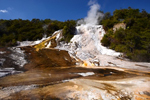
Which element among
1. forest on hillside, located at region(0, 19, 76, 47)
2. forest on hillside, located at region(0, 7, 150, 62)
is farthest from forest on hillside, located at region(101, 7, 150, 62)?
forest on hillside, located at region(0, 19, 76, 47)

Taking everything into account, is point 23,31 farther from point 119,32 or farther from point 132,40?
point 132,40

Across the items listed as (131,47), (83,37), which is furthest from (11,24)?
(131,47)

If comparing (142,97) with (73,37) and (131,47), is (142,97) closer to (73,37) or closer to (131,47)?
Result: (131,47)

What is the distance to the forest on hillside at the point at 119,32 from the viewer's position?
8894 millimetres

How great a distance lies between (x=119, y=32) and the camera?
1052 cm

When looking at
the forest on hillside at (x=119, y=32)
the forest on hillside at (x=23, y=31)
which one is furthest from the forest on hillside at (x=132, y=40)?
the forest on hillside at (x=23, y=31)

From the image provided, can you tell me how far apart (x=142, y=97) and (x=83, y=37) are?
11.0 m

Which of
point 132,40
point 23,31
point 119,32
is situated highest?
point 23,31

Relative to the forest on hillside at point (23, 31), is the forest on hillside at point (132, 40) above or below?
below

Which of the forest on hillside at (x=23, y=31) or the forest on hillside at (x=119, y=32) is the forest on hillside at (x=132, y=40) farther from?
the forest on hillside at (x=23, y=31)

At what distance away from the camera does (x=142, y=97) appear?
236cm

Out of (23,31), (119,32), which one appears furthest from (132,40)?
(23,31)

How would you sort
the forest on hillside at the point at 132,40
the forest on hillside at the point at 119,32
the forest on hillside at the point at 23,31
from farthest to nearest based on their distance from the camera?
the forest on hillside at the point at 23,31 < the forest on hillside at the point at 119,32 < the forest on hillside at the point at 132,40

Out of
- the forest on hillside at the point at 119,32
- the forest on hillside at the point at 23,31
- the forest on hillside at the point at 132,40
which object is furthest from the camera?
the forest on hillside at the point at 23,31
